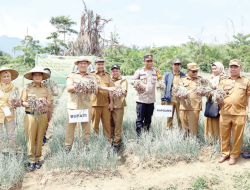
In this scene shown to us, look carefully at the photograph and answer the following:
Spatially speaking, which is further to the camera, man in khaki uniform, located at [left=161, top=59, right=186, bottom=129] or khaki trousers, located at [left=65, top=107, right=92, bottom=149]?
man in khaki uniform, located at [left=161, top=59, right=186, bottom=129]

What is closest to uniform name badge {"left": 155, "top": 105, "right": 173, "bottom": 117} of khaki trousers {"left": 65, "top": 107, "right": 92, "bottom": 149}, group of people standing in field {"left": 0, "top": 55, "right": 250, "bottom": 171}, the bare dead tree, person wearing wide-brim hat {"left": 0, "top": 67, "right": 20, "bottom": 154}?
group of people standing in field {"left": 0, "top": 55, "right": 250, "bottom": 171}

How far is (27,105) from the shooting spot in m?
3.67

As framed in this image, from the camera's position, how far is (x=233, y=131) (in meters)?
3.80

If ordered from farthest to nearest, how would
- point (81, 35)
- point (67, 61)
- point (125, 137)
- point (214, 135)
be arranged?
1. point (81, 35)
2. point (67, 61)
3. point (125, 137)
4. point (214, 135)

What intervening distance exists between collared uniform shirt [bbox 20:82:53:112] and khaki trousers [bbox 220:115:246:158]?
10.2ft

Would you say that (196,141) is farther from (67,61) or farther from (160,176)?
(67,61)

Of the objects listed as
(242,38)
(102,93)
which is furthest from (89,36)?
(242,38)

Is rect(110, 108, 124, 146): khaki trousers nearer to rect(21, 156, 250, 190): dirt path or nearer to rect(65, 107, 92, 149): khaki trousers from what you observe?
rect(65, 107, 92, 149): khaki trousers

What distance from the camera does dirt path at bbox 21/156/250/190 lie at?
11.1 ft

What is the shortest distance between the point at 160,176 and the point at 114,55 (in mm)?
20488

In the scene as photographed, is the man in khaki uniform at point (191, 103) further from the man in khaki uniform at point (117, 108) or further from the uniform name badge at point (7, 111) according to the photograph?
the uniform name badge at point (7, 111)

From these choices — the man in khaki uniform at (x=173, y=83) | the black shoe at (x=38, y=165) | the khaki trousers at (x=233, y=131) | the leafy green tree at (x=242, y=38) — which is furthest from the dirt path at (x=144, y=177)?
the leafy green tree at (x=242, y=38)

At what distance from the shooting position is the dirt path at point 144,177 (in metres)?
3.38

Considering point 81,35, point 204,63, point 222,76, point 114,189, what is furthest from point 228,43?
point 114,189
